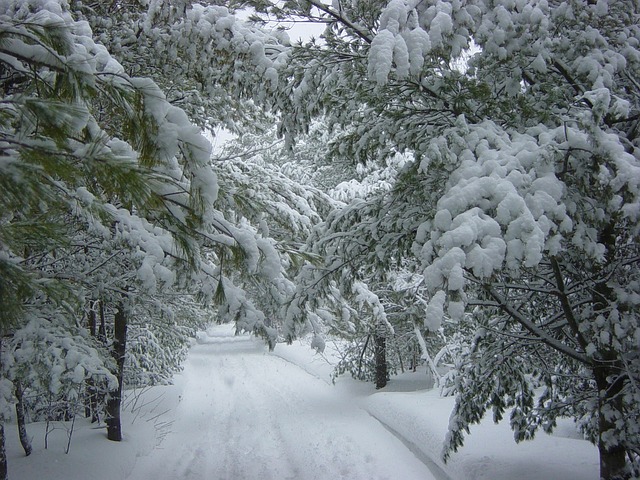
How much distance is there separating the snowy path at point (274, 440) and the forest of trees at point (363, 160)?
275 cm

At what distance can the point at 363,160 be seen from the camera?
196 inches

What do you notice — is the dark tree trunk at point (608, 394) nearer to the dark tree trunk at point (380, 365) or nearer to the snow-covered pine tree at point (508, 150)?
the snow-covered pine tree at point (508, 150)

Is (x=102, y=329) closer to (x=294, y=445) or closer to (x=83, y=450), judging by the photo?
(x=83, y=450)

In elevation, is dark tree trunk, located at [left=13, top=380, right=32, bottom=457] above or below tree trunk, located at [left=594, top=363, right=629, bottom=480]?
below

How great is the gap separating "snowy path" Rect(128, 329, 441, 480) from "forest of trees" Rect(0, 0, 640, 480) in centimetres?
275

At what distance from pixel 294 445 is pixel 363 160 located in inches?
240

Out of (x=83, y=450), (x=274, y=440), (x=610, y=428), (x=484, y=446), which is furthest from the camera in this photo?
(x=274, y=440)

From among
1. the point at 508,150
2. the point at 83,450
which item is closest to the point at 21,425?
the point at 83,450

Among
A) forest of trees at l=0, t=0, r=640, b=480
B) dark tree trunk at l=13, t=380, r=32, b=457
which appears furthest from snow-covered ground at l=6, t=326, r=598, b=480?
forest of trees at l=0, t=0, r=640, b=480

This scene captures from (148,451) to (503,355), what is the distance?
635cm

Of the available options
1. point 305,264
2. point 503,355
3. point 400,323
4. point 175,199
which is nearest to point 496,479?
point 503,355

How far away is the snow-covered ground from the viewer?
616 cm

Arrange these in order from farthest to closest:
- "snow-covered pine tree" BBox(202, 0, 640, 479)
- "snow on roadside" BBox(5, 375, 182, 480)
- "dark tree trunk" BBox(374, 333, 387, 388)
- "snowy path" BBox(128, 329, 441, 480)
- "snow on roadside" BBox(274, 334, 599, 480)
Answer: "dark tree trunk" BBox(374, 333, 387, 388)
"snowy path" BBox(128, 329, 441, 480)
"snow on roadside" BBox(5, 375, 182, 480)
"snow on roadside" BBox(274, 334, 599, 480)
"snow-covered pine tree" BBox(202, 0, 640, 479)

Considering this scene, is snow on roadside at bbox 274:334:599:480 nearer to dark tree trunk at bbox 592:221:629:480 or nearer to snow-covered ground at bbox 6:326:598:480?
snow-covered ground at bbox 6:326:598:480
